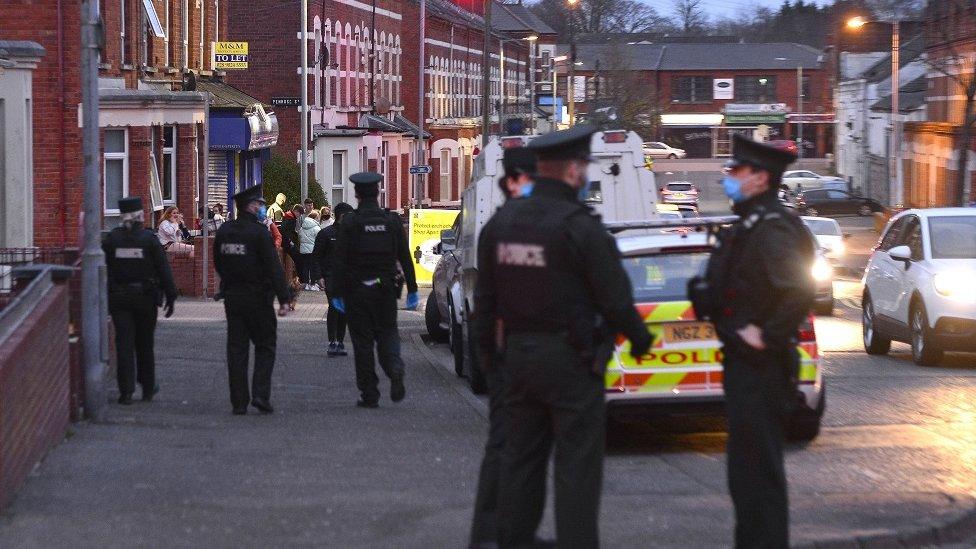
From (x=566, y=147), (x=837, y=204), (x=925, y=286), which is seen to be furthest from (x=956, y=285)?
(x=837, y=204)

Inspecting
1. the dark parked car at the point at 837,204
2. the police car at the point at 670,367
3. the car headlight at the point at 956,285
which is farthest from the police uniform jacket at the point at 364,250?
the dark parked car at the point at 837,204

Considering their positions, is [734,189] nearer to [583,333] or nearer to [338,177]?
[583,333]

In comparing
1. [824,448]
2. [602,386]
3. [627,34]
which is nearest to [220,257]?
[824,448]

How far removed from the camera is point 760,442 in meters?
6.43

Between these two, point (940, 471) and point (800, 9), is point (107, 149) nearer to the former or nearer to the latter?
point (940, 471)

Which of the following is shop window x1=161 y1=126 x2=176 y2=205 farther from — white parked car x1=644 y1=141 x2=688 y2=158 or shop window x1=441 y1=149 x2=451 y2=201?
white parked car x1=644 y1=141 x2=688 y2=158

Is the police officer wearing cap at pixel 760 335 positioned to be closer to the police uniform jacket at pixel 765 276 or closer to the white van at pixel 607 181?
Result: the police uniform jacket at pixel 765 276

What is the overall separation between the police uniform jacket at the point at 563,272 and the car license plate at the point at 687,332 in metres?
4.05

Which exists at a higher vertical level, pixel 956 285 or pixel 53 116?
pixel 53 116

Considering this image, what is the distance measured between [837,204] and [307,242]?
41.5 meters

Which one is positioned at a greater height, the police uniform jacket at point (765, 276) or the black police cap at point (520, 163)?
the black police cap at point (520, 163)

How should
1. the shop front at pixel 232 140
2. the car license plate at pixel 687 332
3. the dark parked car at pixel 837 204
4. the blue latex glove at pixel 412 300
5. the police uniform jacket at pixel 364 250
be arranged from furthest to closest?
the dark parked car at pixel 837 204, the shop front at pixel 232 140, the blue latex glove at pixel 412 300, the police uniform jacket at pixel 364 250, the car license plate at pixel 687 332

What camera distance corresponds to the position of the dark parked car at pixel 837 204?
6750 cm

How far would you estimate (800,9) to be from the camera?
525ft
